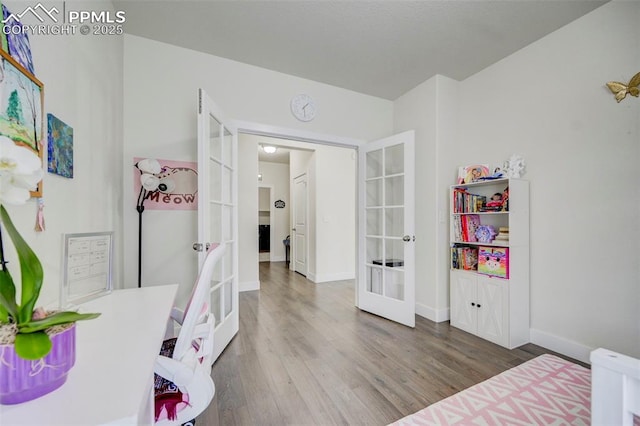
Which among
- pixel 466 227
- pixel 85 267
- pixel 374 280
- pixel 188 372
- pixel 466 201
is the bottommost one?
pixel 374 280

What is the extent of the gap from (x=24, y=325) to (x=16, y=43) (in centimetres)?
110

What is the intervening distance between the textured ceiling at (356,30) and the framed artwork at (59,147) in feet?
4.02

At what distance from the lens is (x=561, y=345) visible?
85.6 inches

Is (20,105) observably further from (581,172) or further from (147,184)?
(581,172)

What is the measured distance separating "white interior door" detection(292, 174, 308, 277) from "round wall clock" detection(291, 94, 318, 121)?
250 centimetres

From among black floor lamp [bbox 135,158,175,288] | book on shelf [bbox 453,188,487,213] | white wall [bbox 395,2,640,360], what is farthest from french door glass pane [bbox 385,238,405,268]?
black floor lamp [bbox 135,158,175,288]

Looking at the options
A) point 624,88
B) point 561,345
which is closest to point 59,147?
point 624,88

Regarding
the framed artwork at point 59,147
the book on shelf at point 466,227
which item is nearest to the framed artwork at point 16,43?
the framed artwork at point 59,147

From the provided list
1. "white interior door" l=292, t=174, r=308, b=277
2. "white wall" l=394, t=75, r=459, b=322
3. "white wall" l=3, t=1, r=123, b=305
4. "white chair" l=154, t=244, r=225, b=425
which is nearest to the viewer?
"white chair" l=154, t=244, r=225, b=425

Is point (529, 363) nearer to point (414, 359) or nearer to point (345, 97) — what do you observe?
point (414, 359)

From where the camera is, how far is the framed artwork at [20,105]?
2.99 ft

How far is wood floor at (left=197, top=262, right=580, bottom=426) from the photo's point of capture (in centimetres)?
153

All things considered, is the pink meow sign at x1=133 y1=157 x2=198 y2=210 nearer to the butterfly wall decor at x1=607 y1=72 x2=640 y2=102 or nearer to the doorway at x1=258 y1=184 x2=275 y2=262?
the butterfly wall decor at x1=607 y1=72 x2=640 y2=102

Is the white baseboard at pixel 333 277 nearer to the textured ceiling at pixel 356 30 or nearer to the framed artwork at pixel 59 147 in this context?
the textured ceiling at pixel 356 30
